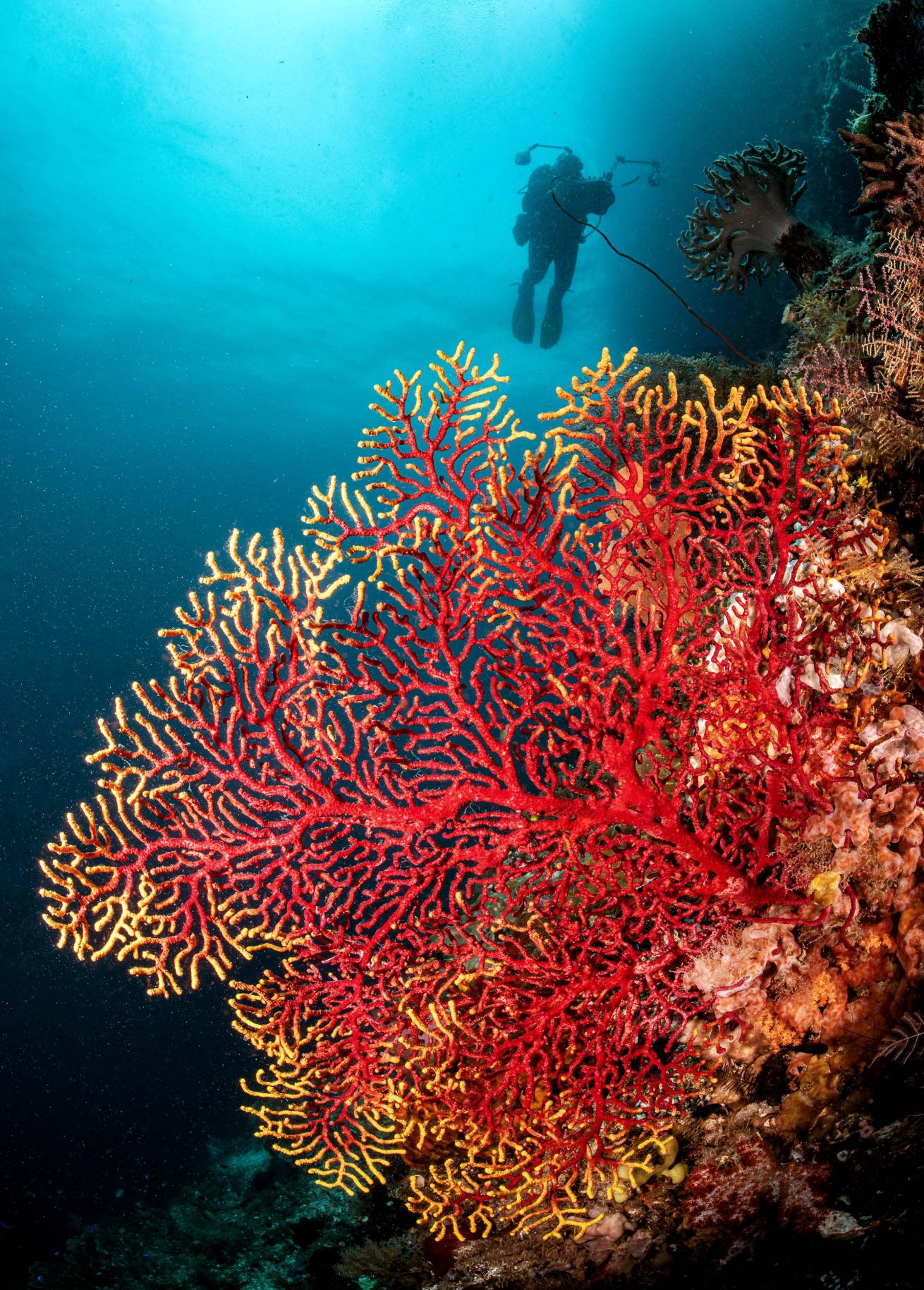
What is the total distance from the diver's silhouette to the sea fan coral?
1992 cm

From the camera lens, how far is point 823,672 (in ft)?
10.2

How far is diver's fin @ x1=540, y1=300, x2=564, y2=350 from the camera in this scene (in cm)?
2334

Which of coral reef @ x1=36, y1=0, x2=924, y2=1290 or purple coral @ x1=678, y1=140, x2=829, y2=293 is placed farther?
purple coral @ x1=678, y1=140, x2=829, y2=293

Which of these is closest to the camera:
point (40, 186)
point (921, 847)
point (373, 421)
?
point (921, 847)

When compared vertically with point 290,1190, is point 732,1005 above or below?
above

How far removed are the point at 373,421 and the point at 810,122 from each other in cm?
4572

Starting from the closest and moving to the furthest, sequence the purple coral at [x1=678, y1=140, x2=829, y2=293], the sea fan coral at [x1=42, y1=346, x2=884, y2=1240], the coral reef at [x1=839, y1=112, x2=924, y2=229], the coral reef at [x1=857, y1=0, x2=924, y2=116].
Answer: the sea fan coral at [x1=42, y1=346, x2=884, y2=1240], the coral reef at [x1=839, y1=112, x2=924, y2=229], the coral reef at [x1=857, y1=0, x2=924, y2=116], the purple coral at [x1=678, y1=140, x2=829, y2=293]

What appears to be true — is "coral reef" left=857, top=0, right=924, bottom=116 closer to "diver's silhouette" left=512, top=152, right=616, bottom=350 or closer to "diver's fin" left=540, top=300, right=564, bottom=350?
"diver's silhouette" left=512, top=152, right=616, bottom=350

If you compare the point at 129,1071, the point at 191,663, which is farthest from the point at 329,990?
the point at 129,1071

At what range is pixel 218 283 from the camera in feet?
130

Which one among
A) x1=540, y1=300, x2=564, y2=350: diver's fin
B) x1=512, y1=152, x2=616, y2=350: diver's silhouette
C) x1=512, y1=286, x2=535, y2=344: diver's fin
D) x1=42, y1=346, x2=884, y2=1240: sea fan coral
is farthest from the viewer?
x1=512, y1=286, x2=535, y2=344: diver's fin

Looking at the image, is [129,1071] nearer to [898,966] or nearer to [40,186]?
[898,966]

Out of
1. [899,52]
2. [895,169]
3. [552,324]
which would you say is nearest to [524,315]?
[552,324]

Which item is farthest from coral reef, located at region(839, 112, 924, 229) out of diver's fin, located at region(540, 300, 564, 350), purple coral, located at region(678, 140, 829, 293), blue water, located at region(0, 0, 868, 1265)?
diver's fin, located at region(540, 300, 564, 350)
